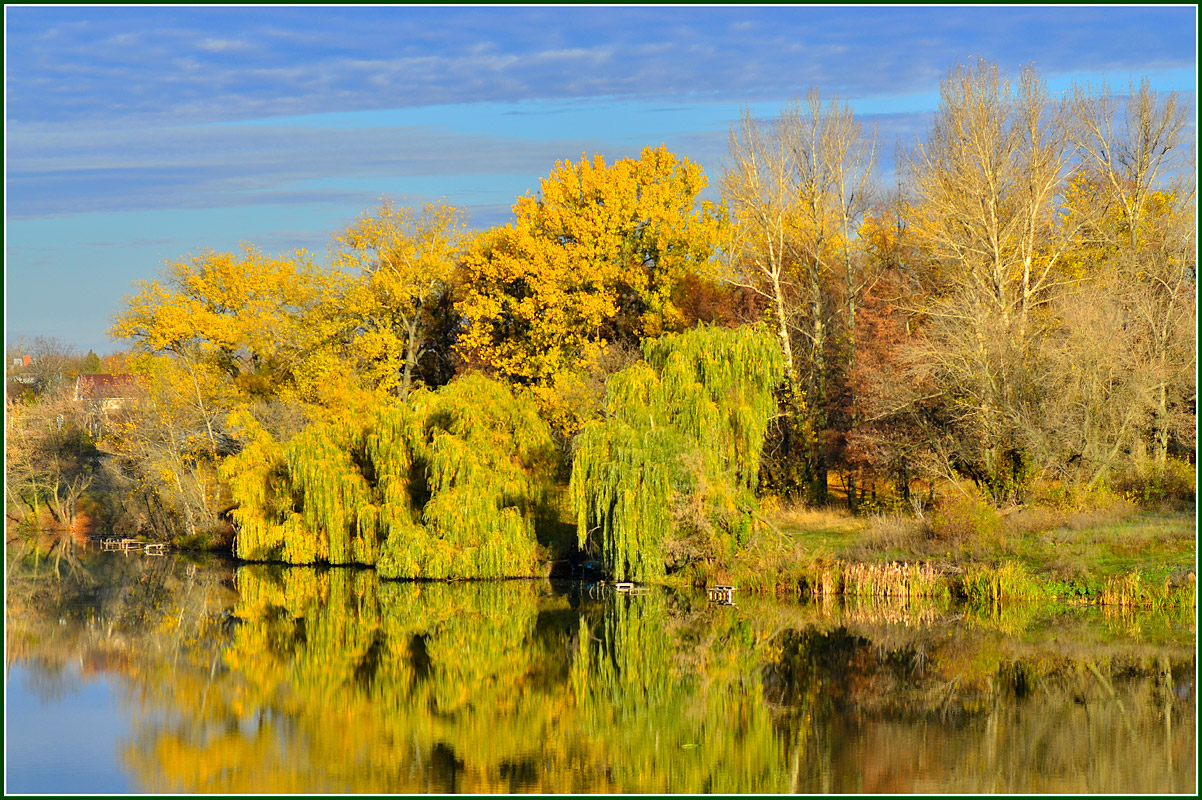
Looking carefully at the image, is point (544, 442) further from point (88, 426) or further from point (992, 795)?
point (88, 426)

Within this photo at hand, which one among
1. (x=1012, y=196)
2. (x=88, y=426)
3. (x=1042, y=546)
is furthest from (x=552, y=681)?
(x=88, y=426)

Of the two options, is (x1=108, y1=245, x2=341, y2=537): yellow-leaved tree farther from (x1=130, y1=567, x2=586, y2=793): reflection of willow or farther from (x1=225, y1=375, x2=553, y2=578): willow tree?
(x1=130, y1=567, x2=586, y2=793): reflection of willow

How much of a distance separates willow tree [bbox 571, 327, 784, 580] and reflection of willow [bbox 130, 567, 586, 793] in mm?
2635

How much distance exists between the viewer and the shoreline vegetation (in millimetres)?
26469

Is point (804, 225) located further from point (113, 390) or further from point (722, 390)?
point (113, 390)

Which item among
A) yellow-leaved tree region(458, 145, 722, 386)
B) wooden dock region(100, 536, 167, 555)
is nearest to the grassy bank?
yellow-leaved tree region(458, 145, 722, 386)

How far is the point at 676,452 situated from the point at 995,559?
23.3 ft

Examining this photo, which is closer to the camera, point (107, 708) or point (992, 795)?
point (992, 795)

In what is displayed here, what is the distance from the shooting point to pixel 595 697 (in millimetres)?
17812

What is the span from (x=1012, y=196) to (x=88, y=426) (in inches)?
1405

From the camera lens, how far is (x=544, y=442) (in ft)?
103

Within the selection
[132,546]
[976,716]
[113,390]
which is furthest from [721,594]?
[113,390]

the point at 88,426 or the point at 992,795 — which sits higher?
the point at 88,426

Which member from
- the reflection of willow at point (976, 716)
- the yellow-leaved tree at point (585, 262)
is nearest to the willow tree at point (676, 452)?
the reflection of willow at point (976, 716)
